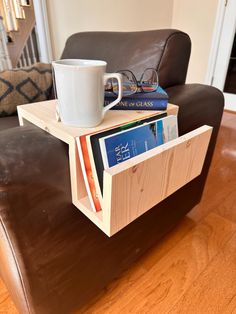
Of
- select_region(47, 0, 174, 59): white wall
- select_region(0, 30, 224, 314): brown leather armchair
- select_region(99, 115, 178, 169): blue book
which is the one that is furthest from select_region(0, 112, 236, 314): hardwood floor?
select_region(47, 0, 174, 59): white wall

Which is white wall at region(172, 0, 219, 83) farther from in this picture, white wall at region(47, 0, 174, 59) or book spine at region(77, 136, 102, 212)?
book spine at region(77, 136, 102, 212)

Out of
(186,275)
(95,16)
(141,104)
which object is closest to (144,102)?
(141,104)

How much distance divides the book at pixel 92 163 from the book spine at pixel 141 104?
9 cm

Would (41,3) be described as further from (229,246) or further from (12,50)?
(229,246)

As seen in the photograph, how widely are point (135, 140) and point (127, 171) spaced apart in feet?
0.34

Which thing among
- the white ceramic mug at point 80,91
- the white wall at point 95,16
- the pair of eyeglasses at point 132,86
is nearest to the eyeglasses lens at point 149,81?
the pair of eyeglasses at point 132,86

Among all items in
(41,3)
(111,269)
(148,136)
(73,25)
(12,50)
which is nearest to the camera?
(148,136)

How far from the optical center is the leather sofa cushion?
925 mm

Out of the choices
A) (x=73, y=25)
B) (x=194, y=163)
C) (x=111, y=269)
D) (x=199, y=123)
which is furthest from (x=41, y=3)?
(x=111, y=269)

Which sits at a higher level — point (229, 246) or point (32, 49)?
point (32, 49)

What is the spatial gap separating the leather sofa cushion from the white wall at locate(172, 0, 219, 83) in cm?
201

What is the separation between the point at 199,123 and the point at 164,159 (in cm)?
33

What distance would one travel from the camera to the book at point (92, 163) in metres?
0.42

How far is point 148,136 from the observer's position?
50 cm
